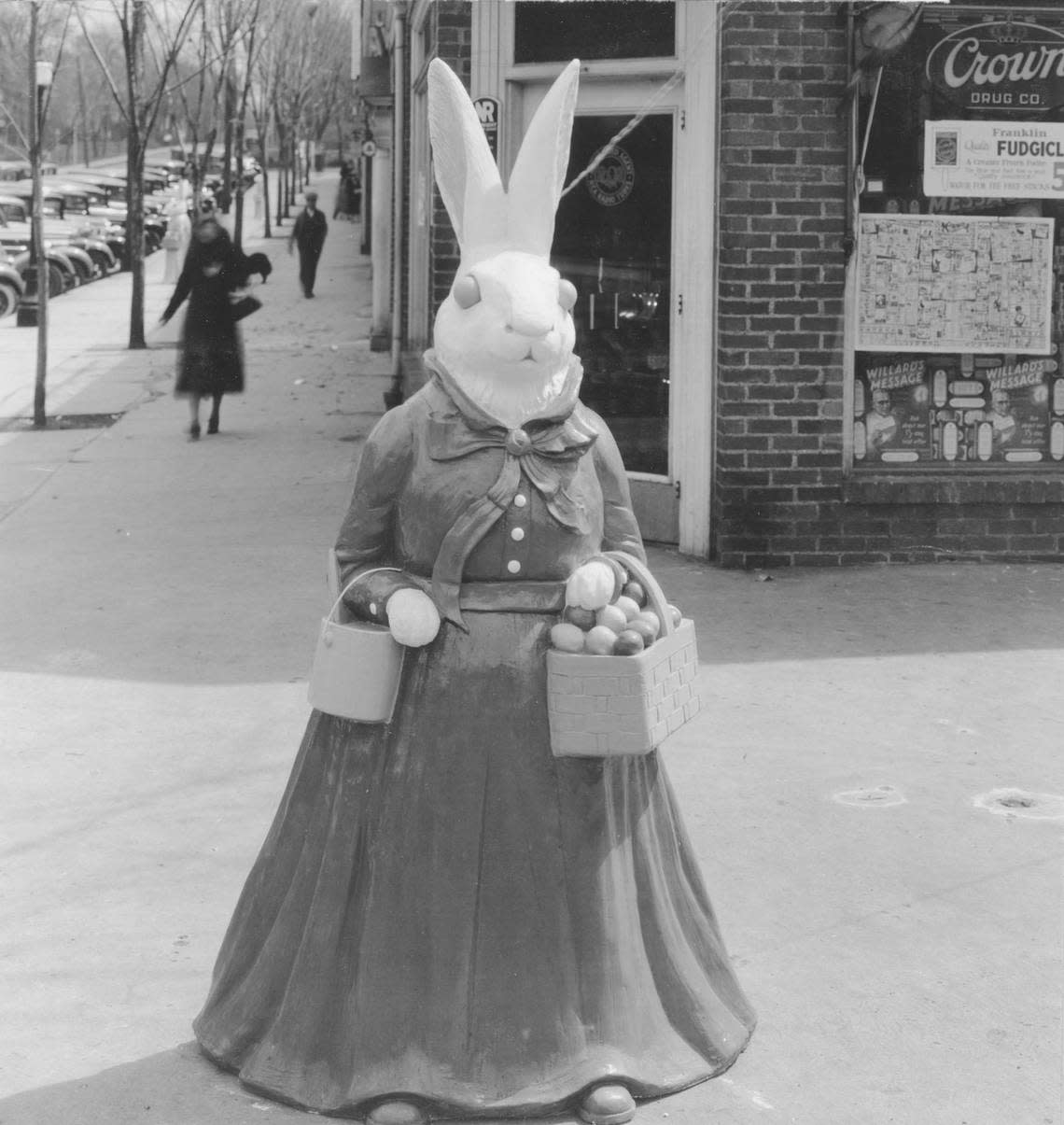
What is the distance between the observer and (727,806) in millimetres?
6250

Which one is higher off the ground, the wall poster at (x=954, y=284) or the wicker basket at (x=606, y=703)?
the wall poster at (x=954, y=284)

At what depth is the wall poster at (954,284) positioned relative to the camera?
9508 mm

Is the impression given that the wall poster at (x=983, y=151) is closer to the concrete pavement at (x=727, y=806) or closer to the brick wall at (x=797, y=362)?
the brick wall at (x=797, y=362)

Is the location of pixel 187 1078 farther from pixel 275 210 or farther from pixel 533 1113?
pixel 275 210

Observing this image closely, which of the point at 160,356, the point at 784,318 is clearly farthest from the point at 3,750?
the point at 160,356

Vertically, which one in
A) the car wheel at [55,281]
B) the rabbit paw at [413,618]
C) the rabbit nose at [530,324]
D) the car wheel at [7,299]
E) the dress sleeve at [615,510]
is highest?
the car wheel at [55,281]

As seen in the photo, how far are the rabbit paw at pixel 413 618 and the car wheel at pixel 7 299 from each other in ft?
79.3

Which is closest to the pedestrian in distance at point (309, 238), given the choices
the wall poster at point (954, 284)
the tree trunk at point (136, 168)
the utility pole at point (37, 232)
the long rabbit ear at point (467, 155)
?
the tree trunk at point (136, 168)

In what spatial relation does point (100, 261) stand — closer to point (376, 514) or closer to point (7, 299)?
point (7, 299)

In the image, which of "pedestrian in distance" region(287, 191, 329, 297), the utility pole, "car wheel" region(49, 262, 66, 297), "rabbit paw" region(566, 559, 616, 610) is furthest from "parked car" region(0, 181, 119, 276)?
"rabbit paw" region(566, 559, 616, 610)

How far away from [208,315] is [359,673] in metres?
11.2

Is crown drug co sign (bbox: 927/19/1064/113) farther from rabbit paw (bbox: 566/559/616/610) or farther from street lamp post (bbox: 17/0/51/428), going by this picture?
street lamp post (bbox: 17/0/51/428)

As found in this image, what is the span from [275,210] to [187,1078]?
5492 centimetres

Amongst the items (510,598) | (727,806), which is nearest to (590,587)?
(510,598)
